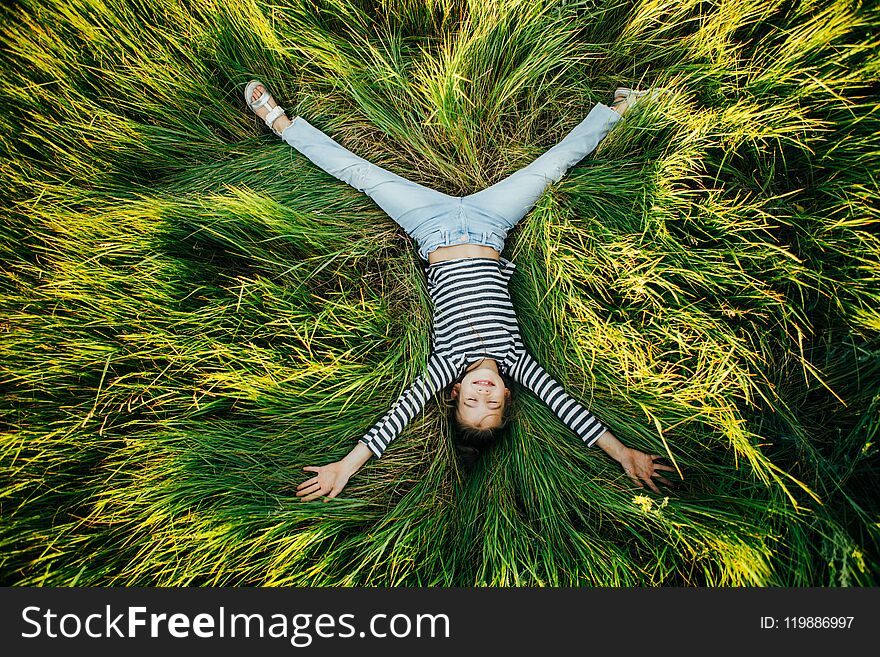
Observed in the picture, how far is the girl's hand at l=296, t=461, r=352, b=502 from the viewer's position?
1.57m

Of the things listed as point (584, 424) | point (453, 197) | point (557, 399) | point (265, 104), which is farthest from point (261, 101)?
point (584, 424)

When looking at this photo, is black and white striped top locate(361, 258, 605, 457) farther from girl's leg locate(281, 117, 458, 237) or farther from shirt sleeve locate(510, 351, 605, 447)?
girl's leg locate(281, 117, 458, 237)

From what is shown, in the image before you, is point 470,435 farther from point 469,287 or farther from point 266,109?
point 266,109

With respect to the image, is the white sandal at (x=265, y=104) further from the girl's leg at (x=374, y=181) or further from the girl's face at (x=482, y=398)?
the girl's face at (x=482, y=398)

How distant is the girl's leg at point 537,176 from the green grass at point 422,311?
8cm

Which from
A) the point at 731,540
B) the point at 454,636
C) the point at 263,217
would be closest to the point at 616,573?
the point at 731,540

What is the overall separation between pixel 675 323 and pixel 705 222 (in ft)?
1.35

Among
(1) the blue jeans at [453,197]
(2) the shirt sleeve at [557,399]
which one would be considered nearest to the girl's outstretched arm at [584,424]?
(2) the shirt sleeve at [557,399]

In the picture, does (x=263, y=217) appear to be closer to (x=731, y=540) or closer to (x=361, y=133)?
(x=361, y=133)

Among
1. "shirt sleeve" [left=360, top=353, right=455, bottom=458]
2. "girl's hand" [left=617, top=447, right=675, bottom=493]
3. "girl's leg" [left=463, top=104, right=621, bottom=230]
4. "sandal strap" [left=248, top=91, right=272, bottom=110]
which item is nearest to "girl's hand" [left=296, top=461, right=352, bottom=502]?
"shirt sleeve" [left=360, top=353, right=455, bottom=458]

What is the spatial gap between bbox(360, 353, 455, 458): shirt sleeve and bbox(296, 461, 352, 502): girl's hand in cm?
14

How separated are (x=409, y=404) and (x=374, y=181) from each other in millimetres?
978

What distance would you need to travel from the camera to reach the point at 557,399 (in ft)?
5.40

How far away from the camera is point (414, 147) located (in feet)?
6.09
